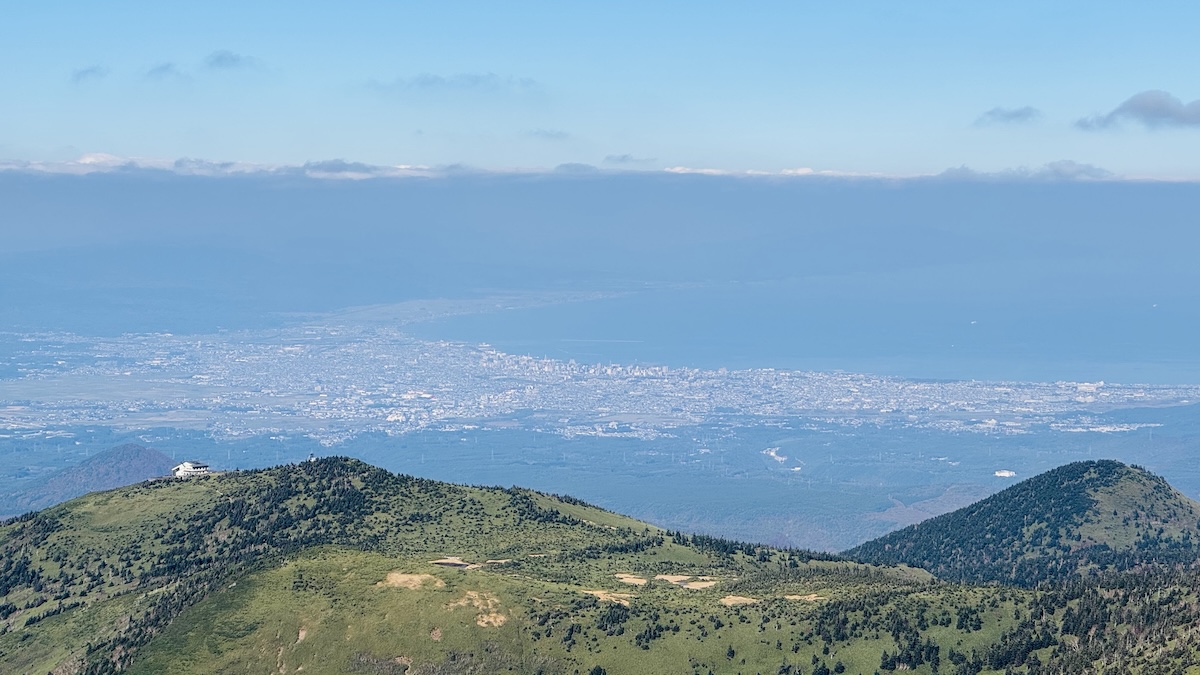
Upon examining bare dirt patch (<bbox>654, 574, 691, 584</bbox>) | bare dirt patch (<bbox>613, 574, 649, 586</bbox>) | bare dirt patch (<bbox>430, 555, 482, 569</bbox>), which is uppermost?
bare dirt patch (<bbox>430, 555, 482, 569</bbox>)

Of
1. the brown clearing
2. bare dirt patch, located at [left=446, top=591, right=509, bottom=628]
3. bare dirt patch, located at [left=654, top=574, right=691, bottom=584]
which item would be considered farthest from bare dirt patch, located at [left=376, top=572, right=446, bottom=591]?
Result: bare dirt patch, located at [left=654, top=574, right=691, bottom=584]

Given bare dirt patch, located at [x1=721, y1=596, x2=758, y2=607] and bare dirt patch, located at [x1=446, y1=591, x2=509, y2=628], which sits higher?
bare dirt patch, located at [x1=446, y1=591, x2=509, y2=628]

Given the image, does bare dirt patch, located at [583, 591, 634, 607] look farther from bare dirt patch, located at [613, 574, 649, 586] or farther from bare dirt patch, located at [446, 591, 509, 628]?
bare dirt patch, located at [446, 591, 509, 628]

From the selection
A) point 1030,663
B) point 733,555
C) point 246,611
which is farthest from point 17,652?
point 1030,663

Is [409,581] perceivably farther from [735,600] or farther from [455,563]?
[735,600]

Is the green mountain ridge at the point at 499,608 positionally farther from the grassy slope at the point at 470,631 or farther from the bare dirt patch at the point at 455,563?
the bare dirt patch at the point at 455,563

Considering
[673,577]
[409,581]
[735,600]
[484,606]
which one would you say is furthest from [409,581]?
[673,577]
